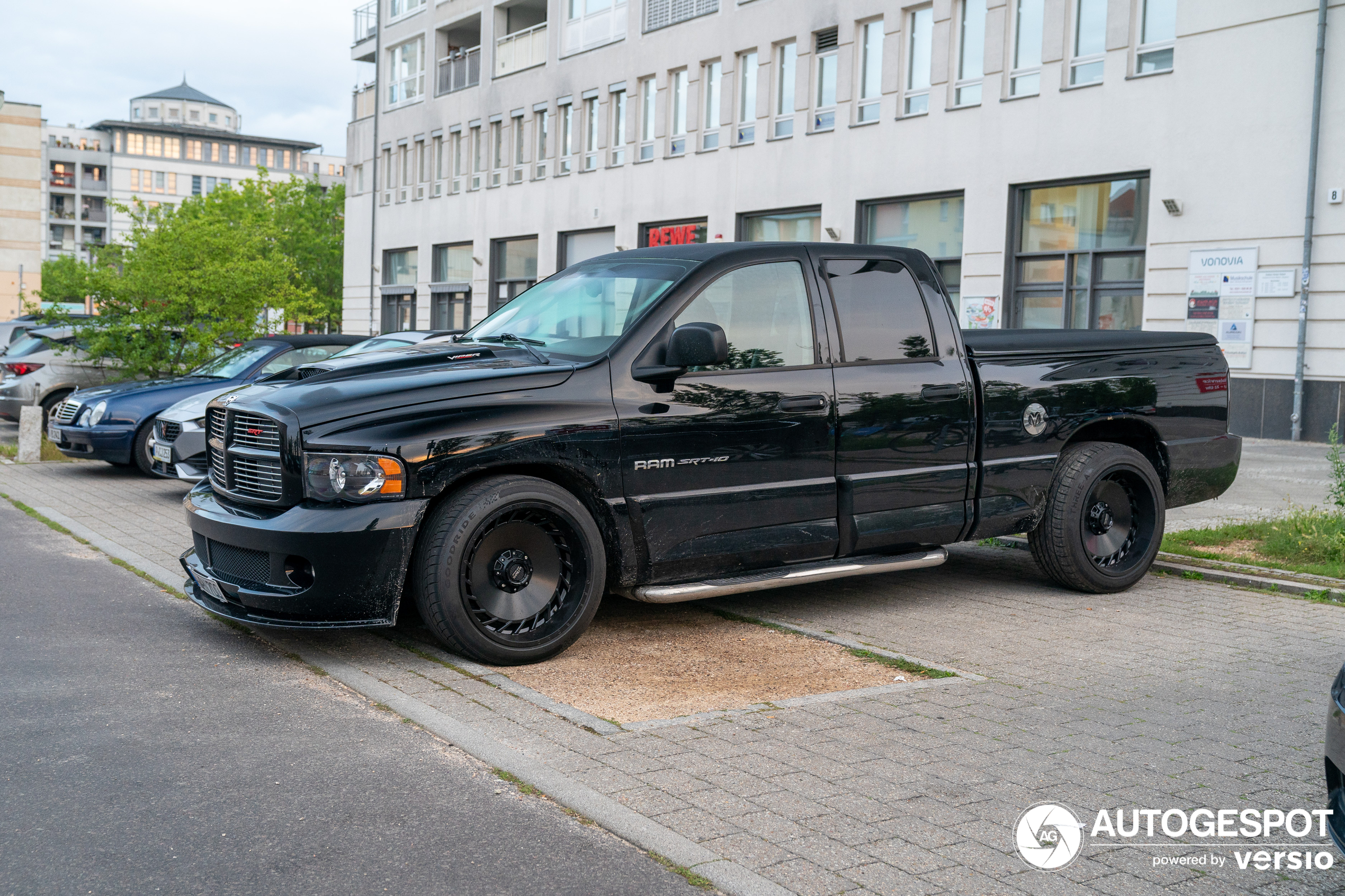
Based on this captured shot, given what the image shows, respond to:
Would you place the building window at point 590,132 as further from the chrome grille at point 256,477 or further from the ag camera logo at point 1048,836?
the ag camera logo at point 1048,836

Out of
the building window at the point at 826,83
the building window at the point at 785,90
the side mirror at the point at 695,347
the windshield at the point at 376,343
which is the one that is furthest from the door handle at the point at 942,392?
the building window at the point at 785,90

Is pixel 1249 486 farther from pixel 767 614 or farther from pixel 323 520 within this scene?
pixel 323 520

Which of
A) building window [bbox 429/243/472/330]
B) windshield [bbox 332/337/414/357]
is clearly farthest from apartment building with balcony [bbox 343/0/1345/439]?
windshield [bbox 332/337/414/357]

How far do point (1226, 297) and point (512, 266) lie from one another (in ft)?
76.1

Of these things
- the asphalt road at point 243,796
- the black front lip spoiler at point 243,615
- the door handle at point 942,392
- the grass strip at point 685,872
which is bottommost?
the asphalt road at point 243,796

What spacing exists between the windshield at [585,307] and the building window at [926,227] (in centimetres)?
1819

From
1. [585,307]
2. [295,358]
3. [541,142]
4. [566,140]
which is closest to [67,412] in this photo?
[295,358]

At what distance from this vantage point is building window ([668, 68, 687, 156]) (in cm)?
3175

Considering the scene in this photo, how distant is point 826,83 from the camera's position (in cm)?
2759

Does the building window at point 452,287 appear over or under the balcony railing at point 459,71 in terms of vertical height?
under

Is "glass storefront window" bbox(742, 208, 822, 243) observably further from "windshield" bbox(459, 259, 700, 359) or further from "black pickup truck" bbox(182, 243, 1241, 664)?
"windshield" bbox(459, 259, 700, 359)

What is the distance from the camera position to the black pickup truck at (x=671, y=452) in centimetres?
554

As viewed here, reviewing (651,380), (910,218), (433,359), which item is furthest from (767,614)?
(910,218)

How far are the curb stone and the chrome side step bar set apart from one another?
4.32ft
